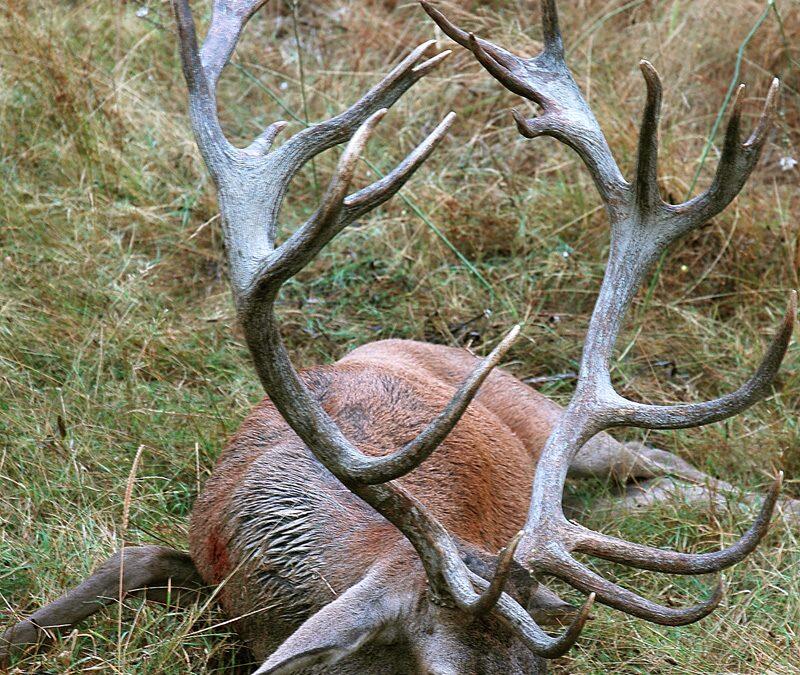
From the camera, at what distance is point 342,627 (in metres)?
2.85

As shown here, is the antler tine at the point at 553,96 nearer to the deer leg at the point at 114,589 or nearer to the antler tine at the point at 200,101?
the antler tine at the point at 200,101

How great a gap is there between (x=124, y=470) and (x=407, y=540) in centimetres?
160

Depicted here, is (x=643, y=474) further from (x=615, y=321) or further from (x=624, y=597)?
(x=624, y=597)

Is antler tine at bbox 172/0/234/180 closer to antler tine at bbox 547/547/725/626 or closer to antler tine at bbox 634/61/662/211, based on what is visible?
antler tine at bbox 634/61/662/211

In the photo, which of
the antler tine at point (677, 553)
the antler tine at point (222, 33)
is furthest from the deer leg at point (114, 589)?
the antler tine at point (222, 33)

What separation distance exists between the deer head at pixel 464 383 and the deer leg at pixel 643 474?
1286mm

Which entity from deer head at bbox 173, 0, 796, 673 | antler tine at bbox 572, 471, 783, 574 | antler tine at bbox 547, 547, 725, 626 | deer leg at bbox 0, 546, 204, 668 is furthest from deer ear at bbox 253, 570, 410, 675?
deer leg at bbox 0, 546, 204, 668

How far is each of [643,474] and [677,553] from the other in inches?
70.1

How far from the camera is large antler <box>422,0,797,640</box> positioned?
9.91 ft

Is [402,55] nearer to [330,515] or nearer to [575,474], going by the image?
[575,474]

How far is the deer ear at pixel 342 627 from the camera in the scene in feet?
9.04

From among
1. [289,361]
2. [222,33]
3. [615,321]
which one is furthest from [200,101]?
[615,321]

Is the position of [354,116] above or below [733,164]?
above

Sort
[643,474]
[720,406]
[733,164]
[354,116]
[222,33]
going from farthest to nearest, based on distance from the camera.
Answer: [643,474]
[222,33]
[354,116]
[733,164]
[720,406]
